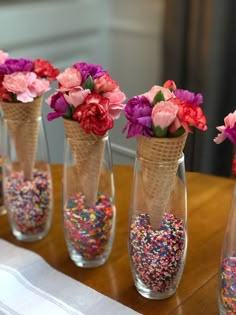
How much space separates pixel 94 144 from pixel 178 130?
205 millimetres

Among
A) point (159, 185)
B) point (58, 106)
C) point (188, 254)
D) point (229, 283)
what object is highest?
point (58, 106)

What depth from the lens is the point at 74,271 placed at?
1.11 m

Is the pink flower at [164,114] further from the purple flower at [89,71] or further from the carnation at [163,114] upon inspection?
the purple flower at [89,71]

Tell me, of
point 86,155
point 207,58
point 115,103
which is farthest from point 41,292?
point 207,58

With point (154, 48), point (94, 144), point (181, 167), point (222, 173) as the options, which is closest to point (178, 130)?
point (181, 167)

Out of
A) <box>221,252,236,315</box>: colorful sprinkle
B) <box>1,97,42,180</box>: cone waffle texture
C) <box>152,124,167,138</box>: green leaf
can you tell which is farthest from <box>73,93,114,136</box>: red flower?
<box>221,252,236,315</box>: colorful sprinkle

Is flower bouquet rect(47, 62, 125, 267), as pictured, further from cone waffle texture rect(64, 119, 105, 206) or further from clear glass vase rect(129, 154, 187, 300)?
clear glass vase rect(129, 154, 187, 300)

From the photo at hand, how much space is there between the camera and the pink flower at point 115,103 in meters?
1.01

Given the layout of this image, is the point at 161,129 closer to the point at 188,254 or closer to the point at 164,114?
the point at 164,114

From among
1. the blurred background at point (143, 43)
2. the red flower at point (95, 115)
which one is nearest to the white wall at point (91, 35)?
the blurred background at point (143, 43)

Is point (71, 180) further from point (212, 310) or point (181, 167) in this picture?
point (212, 310)

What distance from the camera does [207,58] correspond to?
86.0 inches

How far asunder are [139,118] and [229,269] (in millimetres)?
287

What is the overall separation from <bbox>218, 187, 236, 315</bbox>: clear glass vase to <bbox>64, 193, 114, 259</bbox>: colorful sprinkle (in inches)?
10.9
